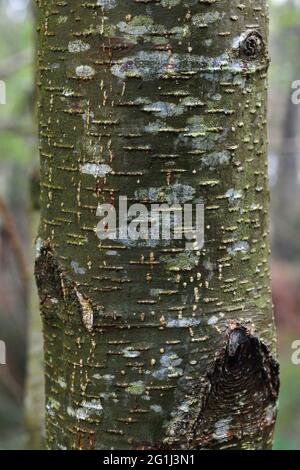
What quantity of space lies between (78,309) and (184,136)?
43 centimetres

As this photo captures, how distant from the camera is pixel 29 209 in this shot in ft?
10.9

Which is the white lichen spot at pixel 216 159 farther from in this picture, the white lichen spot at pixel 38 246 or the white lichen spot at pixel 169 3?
the white lichen spot at pixel 38 246

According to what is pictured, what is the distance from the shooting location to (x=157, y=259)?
1234 mm

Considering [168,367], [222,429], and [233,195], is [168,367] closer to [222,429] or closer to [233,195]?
[222,429]

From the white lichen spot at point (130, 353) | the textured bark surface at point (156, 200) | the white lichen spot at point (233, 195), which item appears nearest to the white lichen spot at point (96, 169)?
the textured bark surface at point (156, 200)

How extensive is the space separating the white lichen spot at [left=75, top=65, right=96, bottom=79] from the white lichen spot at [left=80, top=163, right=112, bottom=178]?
18 centimetres

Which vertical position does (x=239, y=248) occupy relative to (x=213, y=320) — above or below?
above

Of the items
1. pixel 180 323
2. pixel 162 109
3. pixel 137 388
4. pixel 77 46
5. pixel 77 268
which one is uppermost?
pixel 77 46

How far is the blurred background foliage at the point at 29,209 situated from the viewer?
14.4ft

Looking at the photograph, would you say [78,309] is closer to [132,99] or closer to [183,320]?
[183,320]

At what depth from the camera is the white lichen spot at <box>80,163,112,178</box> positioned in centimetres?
123

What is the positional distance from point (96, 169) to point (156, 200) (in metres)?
0.14

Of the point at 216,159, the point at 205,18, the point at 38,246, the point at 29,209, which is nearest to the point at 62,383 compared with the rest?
the point at 38,246
